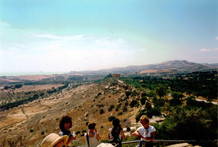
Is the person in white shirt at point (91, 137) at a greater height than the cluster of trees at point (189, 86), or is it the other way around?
the person in white shirt at point (91, 137)

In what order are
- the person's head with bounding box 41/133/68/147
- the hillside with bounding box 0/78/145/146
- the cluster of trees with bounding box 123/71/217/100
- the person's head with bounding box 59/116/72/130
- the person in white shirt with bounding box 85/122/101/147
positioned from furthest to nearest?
the cluster of trees with bounding box 123/71/217/100 → the hillside with bounding box 0/78/145/146 → the person in white shirt with bounding box 85/122/101/147 → the person's head with bounding box 59/116/72/130 → the person's head with bounding box 41/133/68/147

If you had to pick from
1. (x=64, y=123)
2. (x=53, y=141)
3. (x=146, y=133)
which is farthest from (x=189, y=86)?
(x=53, y=141)

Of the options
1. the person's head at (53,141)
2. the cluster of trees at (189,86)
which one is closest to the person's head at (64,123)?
the person's head at (53,141)

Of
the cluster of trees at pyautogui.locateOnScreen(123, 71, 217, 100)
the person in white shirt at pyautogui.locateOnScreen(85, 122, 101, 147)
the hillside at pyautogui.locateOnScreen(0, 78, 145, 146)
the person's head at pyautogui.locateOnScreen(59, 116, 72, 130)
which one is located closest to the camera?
the person's head at pyautogui.locateOnScreen(59, 116, 72, 130)

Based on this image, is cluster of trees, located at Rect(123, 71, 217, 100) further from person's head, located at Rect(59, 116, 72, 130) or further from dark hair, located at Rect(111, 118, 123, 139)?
person's head, located at Rect(59, 116, 72, 130)

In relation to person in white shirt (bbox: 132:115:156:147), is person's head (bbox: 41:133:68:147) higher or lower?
higher

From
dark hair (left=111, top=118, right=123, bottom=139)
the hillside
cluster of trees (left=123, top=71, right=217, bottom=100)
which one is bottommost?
the hillside

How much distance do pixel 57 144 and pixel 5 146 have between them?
3512 centimetres

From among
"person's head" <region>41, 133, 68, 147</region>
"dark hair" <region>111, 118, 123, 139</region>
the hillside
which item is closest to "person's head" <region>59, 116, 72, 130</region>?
"person's head" <region>41, 133, 68, 147</region>

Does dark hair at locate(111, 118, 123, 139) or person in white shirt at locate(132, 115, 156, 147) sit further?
person in white shirt at locate(132, 115, 156, 147)

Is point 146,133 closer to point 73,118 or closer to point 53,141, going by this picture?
point 53,141

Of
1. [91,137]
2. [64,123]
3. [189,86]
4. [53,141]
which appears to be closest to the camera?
[53,141]

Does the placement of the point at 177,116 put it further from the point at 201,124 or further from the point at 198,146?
the point at 198,146

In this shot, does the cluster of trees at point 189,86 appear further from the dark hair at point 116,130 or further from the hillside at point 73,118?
the dark hair at point 116,130
